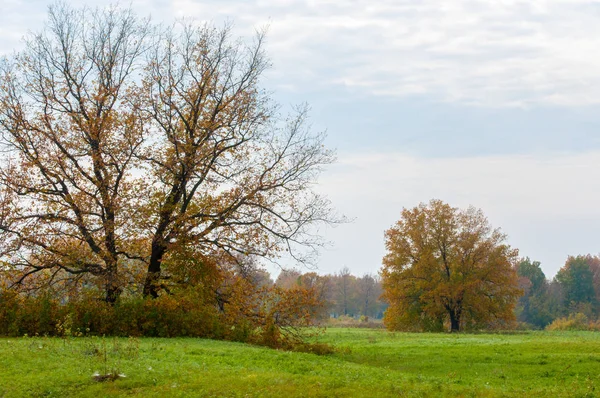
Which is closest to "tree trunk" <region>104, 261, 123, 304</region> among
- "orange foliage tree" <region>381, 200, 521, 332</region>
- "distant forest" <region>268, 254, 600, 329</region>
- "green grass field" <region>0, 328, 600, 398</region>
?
"green grass field" <region>0, 328, 600, 398</region>

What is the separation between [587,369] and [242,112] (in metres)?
22.3

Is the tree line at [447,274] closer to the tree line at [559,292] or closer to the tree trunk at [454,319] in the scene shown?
the tree trunk at [454,319]

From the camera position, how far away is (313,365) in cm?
2094

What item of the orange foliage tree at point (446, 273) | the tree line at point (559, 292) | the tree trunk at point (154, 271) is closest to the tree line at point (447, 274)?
the orange foliage tree at point (446, 273)

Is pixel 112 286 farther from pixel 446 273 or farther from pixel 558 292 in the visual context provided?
pixel 558 292

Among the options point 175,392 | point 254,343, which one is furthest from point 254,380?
point 254,343

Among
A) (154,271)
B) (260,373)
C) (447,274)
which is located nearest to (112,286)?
(154,271)

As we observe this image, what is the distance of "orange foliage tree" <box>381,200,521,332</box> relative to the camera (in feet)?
193

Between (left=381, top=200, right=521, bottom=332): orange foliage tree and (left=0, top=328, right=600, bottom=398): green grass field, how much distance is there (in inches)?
1330

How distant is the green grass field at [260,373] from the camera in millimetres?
16141

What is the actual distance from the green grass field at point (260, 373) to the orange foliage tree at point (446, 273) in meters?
33.8

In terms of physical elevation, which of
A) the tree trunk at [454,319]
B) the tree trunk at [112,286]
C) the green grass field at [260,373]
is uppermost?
the tree trunk at [112,286]

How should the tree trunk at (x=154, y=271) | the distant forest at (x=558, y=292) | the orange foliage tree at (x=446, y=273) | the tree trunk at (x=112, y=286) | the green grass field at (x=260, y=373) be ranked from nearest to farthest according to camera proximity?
the green grass field at (x=260, y=373), the tree trunk at (x=112, y=286), the tree trunk at (x=154, y=271), the orange foliage tree at (x=446, y=273), the distant forest at (x=558, y=292)

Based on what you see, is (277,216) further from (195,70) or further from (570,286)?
(570,286)
